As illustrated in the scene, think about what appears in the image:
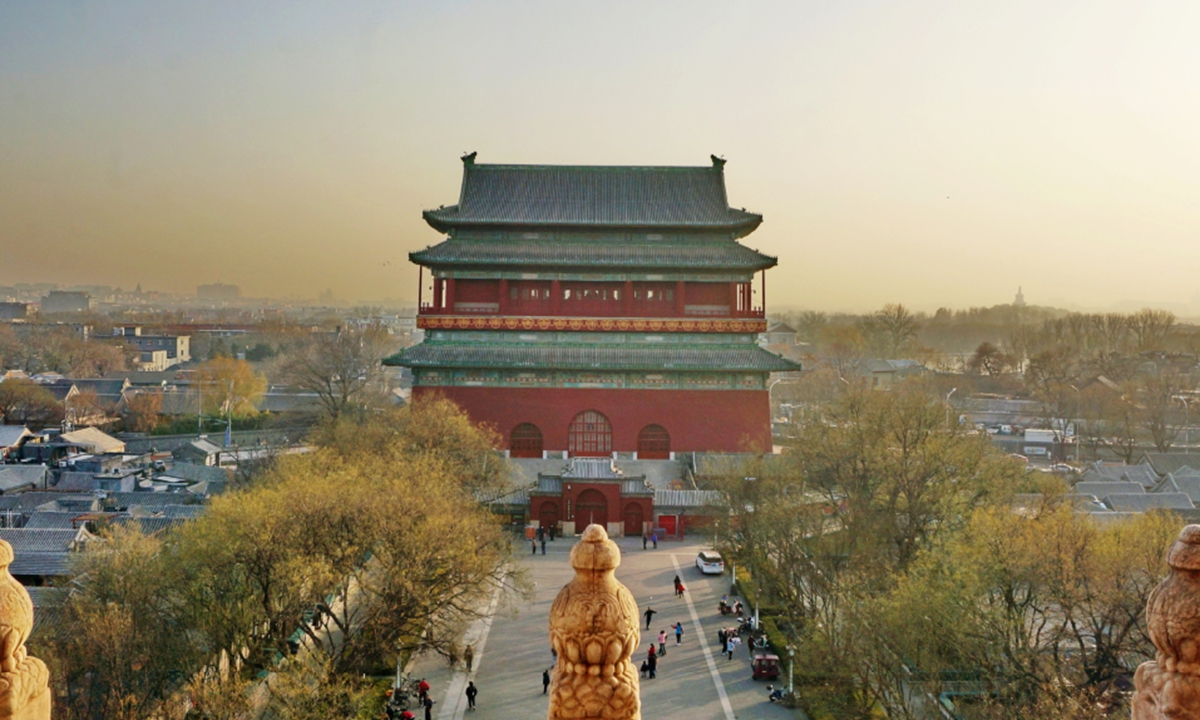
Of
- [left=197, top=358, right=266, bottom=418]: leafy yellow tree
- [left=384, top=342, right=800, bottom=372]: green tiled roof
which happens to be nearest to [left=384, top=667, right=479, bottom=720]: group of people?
[left=384, top=342, right=800, bottom=372]: green tiled roof

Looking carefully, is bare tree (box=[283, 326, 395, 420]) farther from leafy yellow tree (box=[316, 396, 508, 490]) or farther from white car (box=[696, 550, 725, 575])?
white car (box=[696, 550, 725, 575])

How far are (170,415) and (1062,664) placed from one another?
5897 centimetres

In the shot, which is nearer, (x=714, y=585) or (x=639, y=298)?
(x=714, y=585)

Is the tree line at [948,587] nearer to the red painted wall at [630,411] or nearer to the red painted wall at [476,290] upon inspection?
the red painted wall at [630,411]

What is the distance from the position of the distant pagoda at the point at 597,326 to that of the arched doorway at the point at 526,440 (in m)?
0.05

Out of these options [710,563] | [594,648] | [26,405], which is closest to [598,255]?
[710,563]

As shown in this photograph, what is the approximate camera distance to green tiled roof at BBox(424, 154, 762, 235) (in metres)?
44.1

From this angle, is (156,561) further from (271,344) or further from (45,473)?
(271,344)

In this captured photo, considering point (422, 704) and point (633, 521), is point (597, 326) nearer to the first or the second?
point (633, 521)

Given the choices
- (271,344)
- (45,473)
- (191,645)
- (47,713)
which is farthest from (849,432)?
(271,344)

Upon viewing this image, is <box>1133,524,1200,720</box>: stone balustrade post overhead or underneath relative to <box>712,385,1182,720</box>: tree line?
overhead

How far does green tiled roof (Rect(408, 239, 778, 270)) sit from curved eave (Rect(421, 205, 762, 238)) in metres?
0.66

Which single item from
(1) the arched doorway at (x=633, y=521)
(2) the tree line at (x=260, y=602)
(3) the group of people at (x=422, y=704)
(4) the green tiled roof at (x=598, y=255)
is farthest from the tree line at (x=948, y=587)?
(4) the green tiled roof at (x=598, y=255)

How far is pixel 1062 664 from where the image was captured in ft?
52.4
